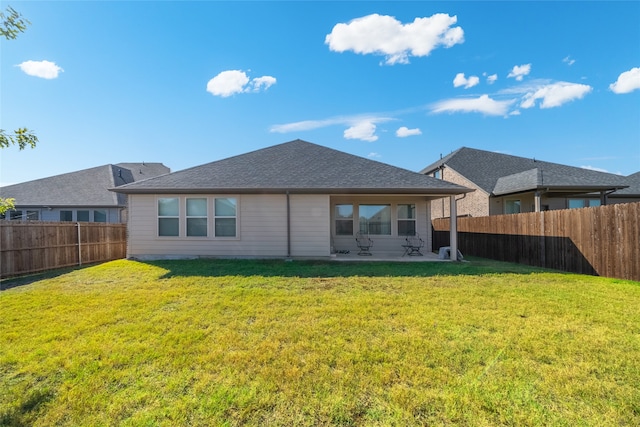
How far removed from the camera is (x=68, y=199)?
18.6 metres

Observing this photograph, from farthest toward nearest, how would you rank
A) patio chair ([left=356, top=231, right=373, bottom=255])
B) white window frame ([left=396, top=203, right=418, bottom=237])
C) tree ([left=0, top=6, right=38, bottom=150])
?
white window frame ([left=396, top=203, right=418, bottom=237]) < patio chair ([left=356, top=231, right=373, bottom=255]) < tree ([left=0, top=6, right=38, bottom=150])

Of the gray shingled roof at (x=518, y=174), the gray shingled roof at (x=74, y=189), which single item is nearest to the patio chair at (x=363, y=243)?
the gray shingled roof at (x=518, y=174)

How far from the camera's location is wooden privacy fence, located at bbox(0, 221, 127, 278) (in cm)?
849

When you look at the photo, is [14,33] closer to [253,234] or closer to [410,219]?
[253,234]

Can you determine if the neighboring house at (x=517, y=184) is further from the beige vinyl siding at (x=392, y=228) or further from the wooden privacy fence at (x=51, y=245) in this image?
the wooden privacy fence at (x=51, y=245)

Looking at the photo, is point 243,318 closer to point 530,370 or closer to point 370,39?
point 530,370

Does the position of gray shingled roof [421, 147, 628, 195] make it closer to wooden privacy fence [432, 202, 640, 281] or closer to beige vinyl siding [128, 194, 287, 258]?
wooden privacy fence [432, 202, 640, 281]

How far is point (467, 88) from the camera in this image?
1495cm

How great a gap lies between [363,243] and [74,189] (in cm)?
1964

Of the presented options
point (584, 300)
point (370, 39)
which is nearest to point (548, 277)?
point (584, 300)

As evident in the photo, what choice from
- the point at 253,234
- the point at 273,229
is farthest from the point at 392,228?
the point at 253,234

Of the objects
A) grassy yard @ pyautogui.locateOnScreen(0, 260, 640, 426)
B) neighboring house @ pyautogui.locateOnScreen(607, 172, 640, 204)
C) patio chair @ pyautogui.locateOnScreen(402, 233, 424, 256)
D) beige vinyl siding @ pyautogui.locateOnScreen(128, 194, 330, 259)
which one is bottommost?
grassy yard @ pyautogui.locateOnScreen(0, 260, 640, 426)

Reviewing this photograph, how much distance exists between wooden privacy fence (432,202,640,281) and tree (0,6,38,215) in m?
11.3

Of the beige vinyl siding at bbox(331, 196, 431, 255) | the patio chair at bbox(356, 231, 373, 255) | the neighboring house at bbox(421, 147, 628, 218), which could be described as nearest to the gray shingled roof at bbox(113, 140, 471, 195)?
the beige vinyl siding at bbox(331, 196, 431, 255)
